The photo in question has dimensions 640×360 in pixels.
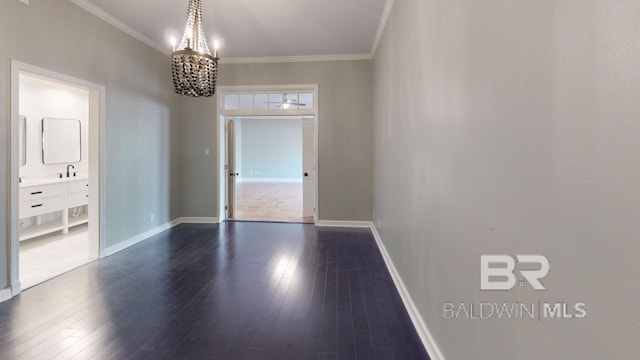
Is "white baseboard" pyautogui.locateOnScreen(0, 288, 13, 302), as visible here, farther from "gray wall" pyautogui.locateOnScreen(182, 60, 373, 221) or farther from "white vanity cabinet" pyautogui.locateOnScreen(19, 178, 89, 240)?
"gray wall" pyautogui.locateOnScreen(182, 60, 373, 221)

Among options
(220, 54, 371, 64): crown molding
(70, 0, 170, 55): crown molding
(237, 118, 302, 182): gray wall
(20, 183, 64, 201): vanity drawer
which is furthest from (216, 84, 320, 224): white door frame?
(237, 118, 302, 182): gray wall

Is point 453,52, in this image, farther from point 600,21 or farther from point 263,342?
point 263,342

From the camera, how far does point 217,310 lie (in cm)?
268

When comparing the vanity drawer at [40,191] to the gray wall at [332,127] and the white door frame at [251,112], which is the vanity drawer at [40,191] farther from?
the white door frame at [251,112]

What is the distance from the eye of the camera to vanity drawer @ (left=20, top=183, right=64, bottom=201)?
4348mm

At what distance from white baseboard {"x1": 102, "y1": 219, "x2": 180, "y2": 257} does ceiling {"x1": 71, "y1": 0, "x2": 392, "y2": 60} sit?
2.89 metres

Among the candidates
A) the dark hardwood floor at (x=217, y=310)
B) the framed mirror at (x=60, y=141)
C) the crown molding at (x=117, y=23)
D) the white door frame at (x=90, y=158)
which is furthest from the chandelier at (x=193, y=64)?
the framed mirror at (x=60, y=141)

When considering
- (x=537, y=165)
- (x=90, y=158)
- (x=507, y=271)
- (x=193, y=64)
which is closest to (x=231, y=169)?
(x=90, y=158)

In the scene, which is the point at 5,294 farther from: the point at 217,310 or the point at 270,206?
the point at 270,206

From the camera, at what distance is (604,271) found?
77 cm

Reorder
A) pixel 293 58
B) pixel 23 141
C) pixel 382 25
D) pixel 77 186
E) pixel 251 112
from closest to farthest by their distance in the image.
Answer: pixel 382 25 < pixel 23 141 < pixel 77 186 < pixel 293 58 < pixel 251 112

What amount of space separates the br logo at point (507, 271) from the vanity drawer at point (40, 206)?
5.36m

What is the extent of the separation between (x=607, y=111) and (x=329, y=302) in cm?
247

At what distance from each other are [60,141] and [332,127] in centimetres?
466
